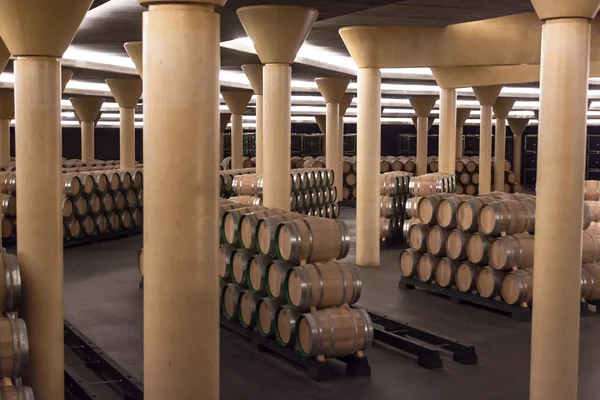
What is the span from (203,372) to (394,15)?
9.80 m

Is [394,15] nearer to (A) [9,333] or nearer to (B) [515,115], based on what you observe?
(A) [9,333]

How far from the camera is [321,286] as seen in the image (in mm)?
9617

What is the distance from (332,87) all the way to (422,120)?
24.0 feet

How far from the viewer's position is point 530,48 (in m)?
16.6

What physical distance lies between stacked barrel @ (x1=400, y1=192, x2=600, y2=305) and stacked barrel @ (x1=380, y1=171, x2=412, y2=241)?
228 inches

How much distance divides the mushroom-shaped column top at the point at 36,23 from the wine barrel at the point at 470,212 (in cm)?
667

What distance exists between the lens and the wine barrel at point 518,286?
1216cm

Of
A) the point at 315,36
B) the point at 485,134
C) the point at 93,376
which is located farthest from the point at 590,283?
the point at 485,134

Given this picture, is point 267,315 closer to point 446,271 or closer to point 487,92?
point 446,271

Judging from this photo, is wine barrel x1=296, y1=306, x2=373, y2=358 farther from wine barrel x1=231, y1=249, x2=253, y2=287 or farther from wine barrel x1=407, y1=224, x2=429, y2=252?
wine barrel x1=407, y1=224, x2=429, y2=252

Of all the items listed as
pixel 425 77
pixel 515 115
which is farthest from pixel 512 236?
pixel 515 115

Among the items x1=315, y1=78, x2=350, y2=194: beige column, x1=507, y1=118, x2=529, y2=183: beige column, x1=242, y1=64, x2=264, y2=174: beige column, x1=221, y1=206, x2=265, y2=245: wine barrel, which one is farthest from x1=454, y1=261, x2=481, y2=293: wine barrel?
x1=507, y1=118, x2=529, y2=183: beige column

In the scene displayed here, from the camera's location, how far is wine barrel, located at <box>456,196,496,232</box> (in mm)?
12812

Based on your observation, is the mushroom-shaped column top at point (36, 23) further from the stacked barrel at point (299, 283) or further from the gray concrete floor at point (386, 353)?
the gray concrete floor at point (386, 353)
